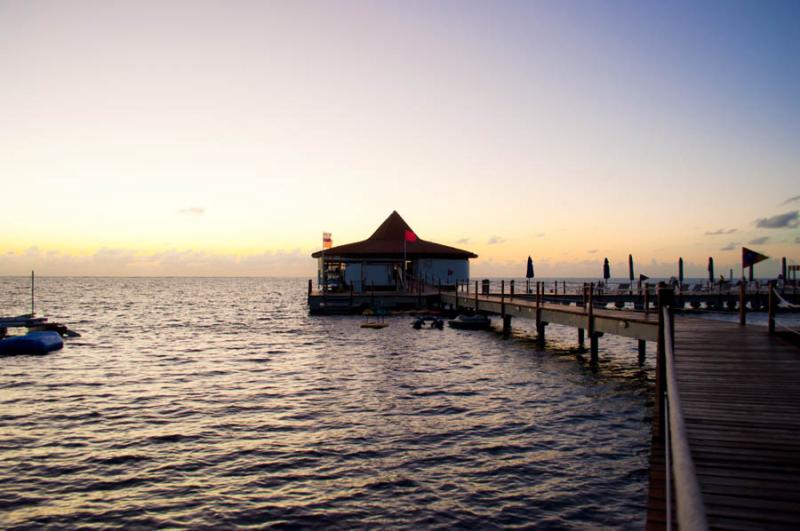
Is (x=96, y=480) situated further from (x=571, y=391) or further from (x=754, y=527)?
(x=571, y=391)

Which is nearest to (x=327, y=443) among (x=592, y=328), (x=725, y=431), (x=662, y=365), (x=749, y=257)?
(x=662, y=365)

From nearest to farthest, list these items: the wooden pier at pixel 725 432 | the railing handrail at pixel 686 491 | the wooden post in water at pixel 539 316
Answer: the railing handrail at pixel 686 491 → the wooden pier at pixel 725 432 → the wooden post in water at pixel 539 316

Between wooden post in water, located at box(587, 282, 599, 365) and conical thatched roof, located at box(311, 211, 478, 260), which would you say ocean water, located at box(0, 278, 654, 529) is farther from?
conical thatched roof, located at box(311, 211, 478, 260)

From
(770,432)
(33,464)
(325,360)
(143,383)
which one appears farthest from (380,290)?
(770,432)

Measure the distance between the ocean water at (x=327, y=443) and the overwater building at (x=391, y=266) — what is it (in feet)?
98.5

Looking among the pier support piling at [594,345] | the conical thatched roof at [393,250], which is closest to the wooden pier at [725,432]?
the pier support piling at [594,345]

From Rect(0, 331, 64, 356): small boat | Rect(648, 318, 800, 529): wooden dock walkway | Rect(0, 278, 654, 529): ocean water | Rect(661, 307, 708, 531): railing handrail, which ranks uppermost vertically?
Rect(661, 307, 708, 531): railing handrail

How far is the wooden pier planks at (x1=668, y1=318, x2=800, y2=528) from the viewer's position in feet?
18.5

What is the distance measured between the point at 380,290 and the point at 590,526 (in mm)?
48540

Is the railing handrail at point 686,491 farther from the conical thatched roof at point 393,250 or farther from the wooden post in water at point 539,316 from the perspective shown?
the conical thatched roof at point 393,250

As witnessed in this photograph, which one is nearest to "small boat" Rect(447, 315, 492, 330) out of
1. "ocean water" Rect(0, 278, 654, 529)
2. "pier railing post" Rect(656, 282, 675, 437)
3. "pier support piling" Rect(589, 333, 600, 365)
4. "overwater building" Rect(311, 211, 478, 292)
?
"ocean water" Rect(0, 278, 654, 529)

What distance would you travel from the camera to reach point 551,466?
11.6m

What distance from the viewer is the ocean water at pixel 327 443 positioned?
9.66 metres

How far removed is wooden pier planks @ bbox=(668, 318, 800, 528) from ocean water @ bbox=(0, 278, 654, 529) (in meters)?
1.99
